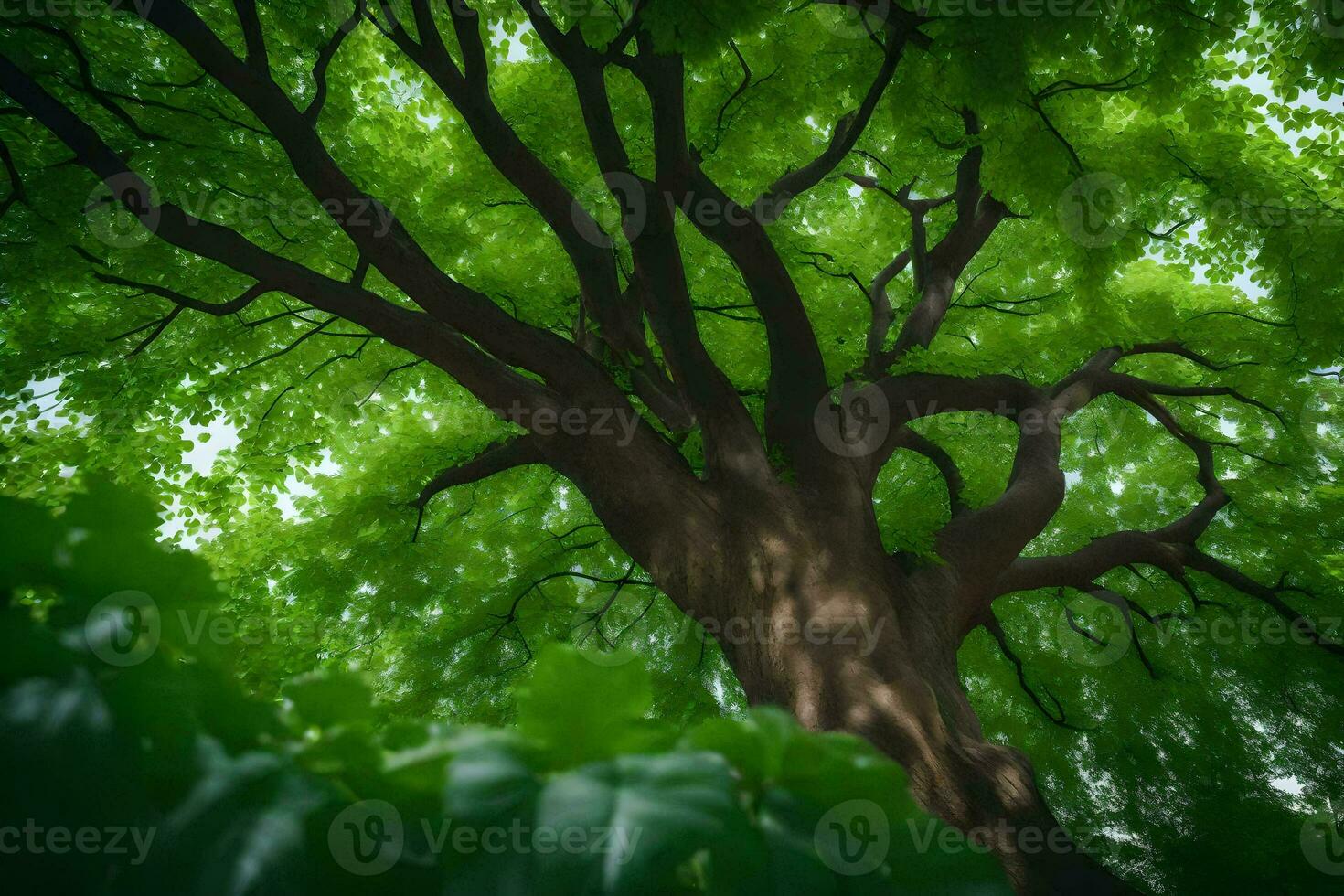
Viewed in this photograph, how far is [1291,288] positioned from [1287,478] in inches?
133

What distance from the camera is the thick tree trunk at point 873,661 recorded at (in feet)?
9.98

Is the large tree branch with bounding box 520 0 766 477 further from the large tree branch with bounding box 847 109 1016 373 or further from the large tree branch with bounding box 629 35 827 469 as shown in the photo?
the large tree branch with bounding box 847 109 1016 373

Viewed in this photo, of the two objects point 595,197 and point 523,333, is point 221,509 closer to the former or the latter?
point 523,333

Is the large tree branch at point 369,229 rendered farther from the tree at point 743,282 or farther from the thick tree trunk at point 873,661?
the thick tree trunk at point 873,661

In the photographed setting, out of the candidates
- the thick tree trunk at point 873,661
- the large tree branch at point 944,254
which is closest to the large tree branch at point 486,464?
the thick tree trunk at point 873,661

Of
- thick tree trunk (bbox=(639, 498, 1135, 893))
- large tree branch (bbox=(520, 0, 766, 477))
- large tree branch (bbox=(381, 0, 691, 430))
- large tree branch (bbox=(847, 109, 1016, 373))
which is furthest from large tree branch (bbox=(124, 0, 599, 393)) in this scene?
large tree branch (bbox=(847, 109, 1016, 373))

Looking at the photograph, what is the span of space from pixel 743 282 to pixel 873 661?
4166 millimetres

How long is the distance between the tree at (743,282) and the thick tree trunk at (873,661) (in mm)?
22

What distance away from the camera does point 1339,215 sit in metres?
5.67

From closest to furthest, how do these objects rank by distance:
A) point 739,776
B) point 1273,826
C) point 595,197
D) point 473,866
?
point 473,866
point 739,776
point 1273,826
point 595,197

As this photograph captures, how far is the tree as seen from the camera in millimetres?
4035

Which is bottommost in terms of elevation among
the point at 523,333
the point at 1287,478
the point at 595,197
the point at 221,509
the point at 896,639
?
the point at 896,639

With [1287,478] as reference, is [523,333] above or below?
below

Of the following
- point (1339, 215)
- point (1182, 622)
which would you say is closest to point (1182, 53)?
point (1339, 215)
